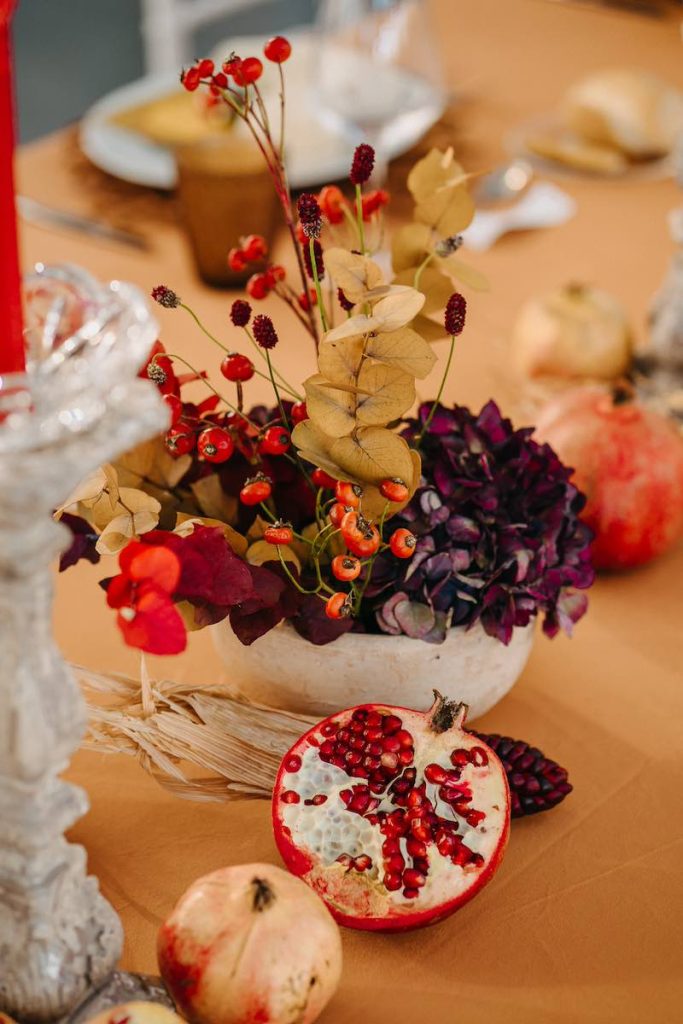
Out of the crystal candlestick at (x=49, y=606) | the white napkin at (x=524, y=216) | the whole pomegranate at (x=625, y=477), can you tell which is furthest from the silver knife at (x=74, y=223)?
the crystal candlestick at (x=49, y=606)

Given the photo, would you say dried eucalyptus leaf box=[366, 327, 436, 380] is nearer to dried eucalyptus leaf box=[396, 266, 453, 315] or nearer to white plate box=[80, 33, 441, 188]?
dried eucalyptus leaf box=[396, 266, 453, 315]

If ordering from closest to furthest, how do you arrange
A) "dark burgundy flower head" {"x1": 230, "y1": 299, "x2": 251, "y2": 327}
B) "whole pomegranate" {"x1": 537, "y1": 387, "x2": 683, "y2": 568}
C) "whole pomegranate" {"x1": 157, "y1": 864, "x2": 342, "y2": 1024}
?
"whole pomegranate" {"x1": 157, "y1": 864, "x2": 342, "y2": 1024} → "dark burgundy flower head" {"x1": 230, "y1": 299, "x2": 251, "y2": 327} → "whole pomegranate" {"x1": 537, "y1": 387, "x2": 683, "y2": 568}

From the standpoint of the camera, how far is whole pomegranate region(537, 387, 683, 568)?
823 mm

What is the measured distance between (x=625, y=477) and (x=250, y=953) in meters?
0.46

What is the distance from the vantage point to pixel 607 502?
82cm

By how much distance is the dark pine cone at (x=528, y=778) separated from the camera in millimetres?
643

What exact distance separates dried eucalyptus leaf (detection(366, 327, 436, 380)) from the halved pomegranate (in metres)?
0.17

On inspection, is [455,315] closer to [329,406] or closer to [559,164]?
[329,406]

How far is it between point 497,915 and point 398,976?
64 millimetres

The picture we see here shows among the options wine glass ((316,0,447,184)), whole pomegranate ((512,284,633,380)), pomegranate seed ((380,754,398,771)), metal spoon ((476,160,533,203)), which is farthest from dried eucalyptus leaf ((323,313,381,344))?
metal spoon ((476,160,533,203))

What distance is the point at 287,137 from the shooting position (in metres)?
1.39

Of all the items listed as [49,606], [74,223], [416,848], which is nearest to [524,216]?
[74,223]

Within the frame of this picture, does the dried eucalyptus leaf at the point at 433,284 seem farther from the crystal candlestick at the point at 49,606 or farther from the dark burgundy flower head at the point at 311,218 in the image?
the crystal candlestick at the point at 49,606

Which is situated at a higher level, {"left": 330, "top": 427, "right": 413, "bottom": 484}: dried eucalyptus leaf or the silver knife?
{"left": 330, "top": 427, "right": 413, "bottom": 484}: dried eucalyptus leaf
